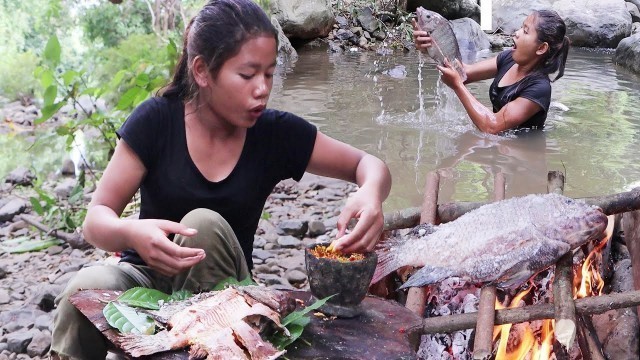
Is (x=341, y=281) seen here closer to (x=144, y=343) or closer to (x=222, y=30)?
(x=144, y=343)

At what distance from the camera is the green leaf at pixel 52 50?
4.21m

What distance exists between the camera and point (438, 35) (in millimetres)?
5402

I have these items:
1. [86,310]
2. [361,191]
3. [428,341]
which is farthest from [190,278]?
[428,341]

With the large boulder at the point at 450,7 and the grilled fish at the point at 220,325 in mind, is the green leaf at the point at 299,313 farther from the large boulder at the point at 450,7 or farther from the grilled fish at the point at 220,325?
the large boulder at the point at 450,7

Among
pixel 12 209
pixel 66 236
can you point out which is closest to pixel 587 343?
pixel 66 236

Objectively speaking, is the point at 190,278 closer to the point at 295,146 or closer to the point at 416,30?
the point at 295,146

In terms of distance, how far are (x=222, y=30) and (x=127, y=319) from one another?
100cm

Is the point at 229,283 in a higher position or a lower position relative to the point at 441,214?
higher

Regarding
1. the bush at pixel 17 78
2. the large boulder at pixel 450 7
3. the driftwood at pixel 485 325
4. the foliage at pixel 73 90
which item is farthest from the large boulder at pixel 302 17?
the driftwood at pixel 485 325

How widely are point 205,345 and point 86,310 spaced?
40 centimetres

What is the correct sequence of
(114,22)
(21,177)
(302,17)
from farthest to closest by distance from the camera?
(302,17)
(114,22)
(21,177)

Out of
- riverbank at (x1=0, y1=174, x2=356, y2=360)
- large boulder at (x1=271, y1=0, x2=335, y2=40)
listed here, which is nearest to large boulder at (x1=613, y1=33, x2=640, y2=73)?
large boulder at (x1=271, y1=0, x2=335, y2=40)

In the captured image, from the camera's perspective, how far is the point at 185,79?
8.19ft

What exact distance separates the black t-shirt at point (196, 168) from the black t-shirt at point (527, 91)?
3194mm
